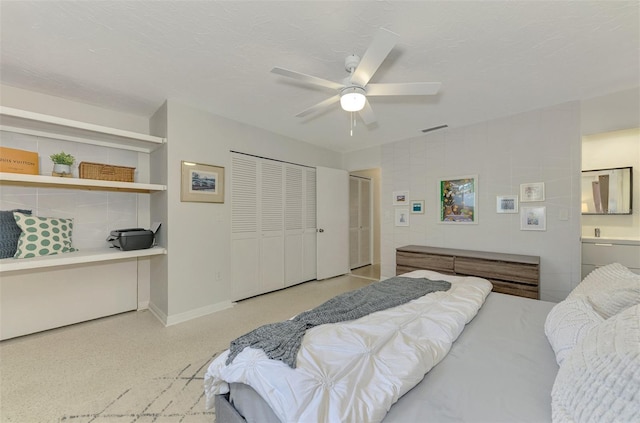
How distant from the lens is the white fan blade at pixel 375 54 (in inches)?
56.3

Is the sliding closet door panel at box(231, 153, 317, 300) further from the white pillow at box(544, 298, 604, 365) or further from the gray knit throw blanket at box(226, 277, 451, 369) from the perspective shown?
the white pillow at box(544, 298, 604, 365)

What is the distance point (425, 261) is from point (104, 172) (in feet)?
13.2

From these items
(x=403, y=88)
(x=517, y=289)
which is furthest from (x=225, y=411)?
(x=517, y=289)

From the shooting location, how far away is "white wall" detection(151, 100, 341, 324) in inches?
117

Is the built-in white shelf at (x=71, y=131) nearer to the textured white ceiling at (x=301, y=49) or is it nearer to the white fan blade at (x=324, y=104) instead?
the textured white ceiling at (x=301, y=49)

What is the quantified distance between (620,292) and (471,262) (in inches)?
80.6

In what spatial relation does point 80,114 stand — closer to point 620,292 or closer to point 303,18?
point 303,18

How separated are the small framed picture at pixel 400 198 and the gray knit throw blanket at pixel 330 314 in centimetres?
233

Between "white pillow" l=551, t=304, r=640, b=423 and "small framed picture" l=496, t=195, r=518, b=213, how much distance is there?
2.78m

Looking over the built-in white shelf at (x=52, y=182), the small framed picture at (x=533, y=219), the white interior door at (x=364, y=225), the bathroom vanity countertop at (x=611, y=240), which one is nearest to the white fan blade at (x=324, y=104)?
the built-in white shelf at (x=52, y=182)

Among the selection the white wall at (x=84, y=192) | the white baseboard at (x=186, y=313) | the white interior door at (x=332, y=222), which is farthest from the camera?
the white interior door at (x=332, y=222)

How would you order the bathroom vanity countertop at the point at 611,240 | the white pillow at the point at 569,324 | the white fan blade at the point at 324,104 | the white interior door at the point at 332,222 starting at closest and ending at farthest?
the white pillow at the point at 569,324 < the white fan blade at the point at 324,104 < the bathroom vanity countertop at the point at 611,240 < the white interior door at the point at 332,222

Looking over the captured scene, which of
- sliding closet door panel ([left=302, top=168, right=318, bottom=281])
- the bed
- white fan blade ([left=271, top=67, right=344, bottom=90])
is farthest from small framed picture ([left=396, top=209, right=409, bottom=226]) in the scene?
white fan blade ([left=271, top=67, right=344, bottom=90])

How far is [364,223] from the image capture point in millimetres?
6125
